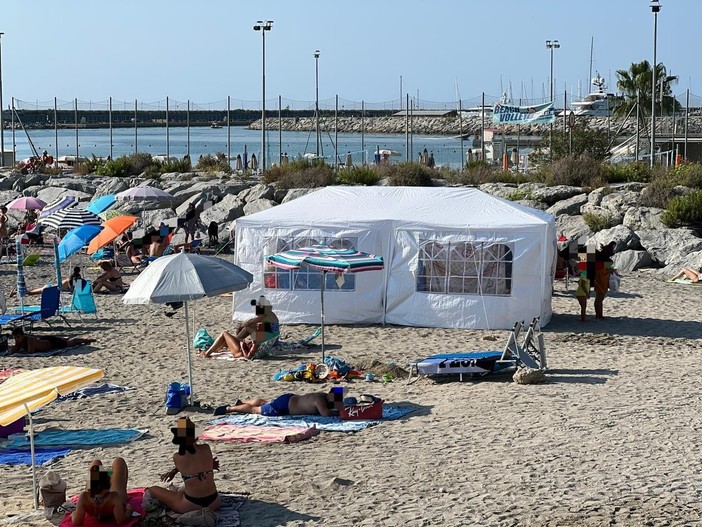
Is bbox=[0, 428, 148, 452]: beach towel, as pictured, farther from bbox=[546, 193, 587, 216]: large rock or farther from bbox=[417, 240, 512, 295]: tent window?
bbox=[546, 193, 587, 216]: large rock

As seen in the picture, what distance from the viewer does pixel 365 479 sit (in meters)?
8.88

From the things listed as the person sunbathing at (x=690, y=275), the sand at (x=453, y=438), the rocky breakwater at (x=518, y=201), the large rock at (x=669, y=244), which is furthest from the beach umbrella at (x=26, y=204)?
the person sunbathing at (x=690, y=275)

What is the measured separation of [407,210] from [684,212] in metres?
11.8

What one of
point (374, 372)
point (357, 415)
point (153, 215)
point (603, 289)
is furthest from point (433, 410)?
point (153, 215)

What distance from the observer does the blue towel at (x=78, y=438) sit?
10.4 m

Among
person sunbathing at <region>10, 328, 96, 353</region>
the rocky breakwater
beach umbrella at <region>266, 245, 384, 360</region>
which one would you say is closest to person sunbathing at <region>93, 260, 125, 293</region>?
person sunbathing at <region>10, 328, 96, 353</region>

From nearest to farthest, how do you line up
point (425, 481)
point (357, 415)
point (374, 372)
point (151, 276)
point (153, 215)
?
1. point (425, 481)
2. point (357, 415)
3. point (151, 276)
4. point (374, 372)
5. point (153, 215)

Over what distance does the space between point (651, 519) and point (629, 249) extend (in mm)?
17491

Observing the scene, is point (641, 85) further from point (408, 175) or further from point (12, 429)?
point (12, 429)

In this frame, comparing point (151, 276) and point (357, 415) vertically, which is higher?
point (151, 276)

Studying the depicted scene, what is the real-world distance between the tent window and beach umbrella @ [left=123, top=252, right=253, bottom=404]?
4.65 metres

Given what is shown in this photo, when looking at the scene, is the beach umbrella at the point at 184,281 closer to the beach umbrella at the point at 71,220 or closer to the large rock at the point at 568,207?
the beach umbrella at the point at 71,220

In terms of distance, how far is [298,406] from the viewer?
1127 cm

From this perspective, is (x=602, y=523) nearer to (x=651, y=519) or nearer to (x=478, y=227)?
(x=651, y=519)
